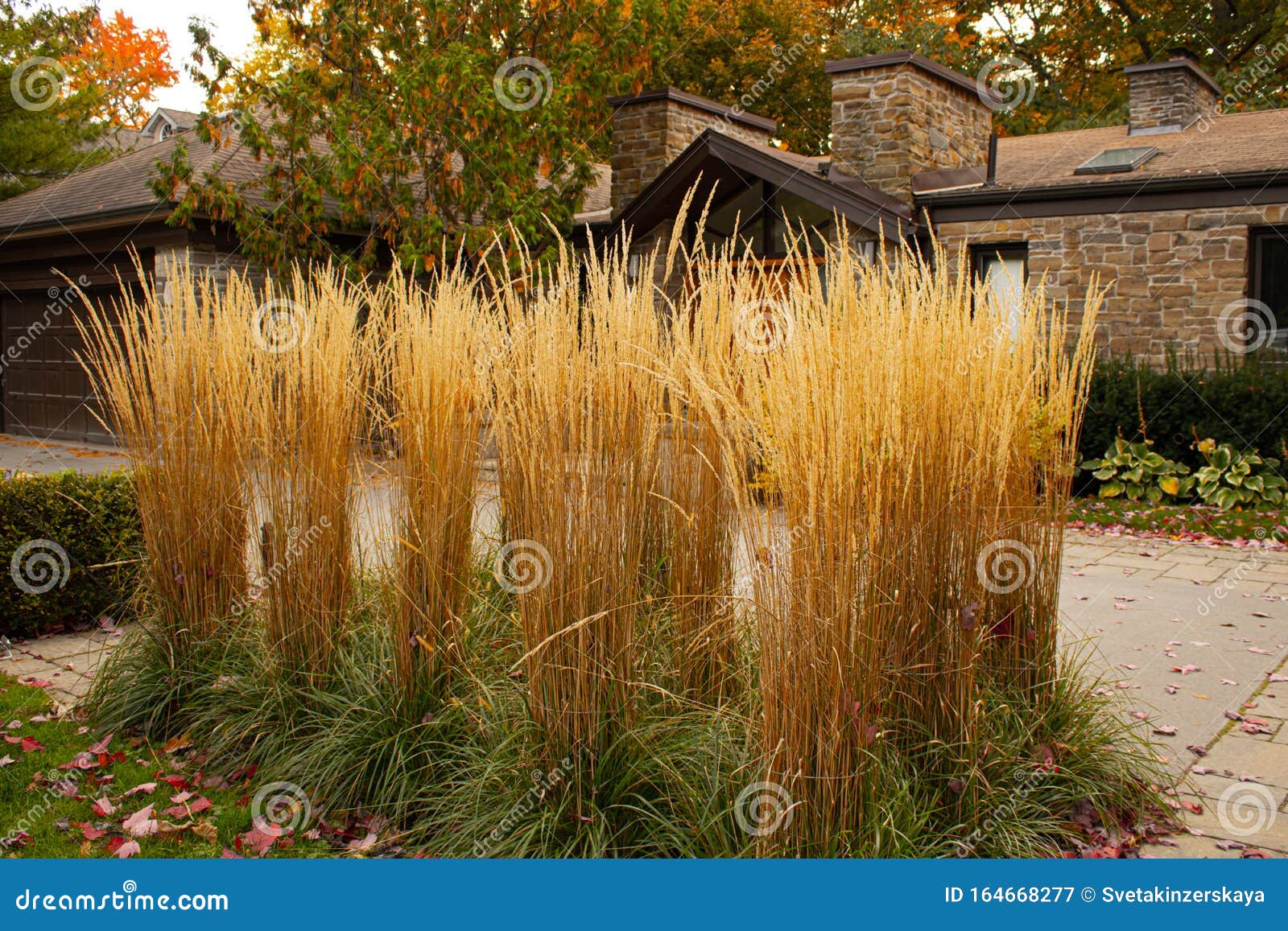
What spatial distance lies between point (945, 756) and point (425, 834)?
1.51 meters

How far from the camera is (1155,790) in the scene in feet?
10.8

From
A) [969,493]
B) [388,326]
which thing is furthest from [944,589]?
[388,326]

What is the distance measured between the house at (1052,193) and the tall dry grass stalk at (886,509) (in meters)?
7.78

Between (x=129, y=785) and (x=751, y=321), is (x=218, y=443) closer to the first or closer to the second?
(x=129, y=785)

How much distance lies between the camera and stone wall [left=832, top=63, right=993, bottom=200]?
12.1m

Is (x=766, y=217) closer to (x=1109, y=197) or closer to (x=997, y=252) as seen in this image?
(x=997, y=252)

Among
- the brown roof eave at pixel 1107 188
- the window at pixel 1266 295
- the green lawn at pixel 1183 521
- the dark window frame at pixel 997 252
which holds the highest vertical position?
the brown roof eave at pixel 1107 188

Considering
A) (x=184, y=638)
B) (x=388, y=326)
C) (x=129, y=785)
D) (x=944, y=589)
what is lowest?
(x=129, y=785)

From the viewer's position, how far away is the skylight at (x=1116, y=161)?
1214cm

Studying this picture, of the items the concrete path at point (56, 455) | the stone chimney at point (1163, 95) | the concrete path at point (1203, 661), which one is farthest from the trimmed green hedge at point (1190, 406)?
the concrete path at point (56, 455)

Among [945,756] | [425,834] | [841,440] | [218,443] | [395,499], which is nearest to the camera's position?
[841,440]

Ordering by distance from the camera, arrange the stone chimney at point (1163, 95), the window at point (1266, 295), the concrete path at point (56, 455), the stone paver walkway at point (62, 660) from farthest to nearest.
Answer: the stone chimney at point (1163, 95) → the concrete path at point (56, 455) → the window at point (1266, 295) → the stone paver walkway at point (62, 660)

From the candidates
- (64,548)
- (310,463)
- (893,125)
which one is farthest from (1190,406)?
(64,548)

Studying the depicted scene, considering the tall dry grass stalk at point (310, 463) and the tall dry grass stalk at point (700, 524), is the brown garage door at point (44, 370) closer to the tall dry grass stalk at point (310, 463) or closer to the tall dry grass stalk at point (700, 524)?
the tall dry grass stalk at point (310, 463)
